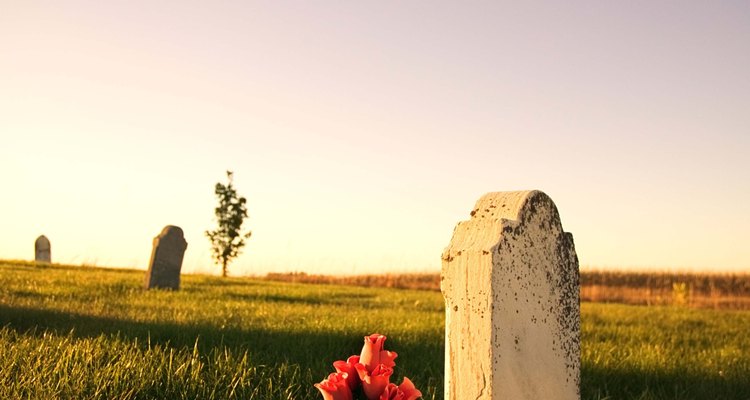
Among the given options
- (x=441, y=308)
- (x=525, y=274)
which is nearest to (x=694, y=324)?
(x=441, y=308)

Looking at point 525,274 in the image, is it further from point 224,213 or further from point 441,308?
point 224,213

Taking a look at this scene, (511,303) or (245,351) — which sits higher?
(511,303)

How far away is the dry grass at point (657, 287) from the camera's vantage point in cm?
1914

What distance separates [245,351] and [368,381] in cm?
303

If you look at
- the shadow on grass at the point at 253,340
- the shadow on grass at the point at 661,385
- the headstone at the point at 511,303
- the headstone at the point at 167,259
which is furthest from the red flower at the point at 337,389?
the headstone at the point at 167,259

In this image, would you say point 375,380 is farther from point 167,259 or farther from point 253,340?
point 167,259

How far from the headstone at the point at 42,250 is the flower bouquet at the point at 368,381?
29.2 m

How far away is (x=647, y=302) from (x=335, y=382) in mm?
19031

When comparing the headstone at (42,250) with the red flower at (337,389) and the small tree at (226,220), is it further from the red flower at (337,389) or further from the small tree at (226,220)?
the red flower at (337,389)

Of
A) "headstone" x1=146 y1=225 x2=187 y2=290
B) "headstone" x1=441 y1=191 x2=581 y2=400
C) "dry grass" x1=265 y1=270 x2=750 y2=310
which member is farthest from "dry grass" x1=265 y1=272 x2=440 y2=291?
"headstone" x1=441 y1=191 x2=581 y2=400

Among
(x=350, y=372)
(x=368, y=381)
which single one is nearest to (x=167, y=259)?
(x=350, y=372)

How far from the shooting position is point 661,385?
19.9 ft

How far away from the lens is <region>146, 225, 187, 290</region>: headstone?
549 inches

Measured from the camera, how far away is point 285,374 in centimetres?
480
